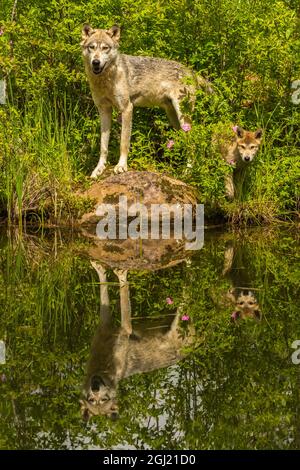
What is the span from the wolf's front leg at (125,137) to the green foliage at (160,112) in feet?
1.63

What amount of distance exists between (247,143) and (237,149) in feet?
0.86

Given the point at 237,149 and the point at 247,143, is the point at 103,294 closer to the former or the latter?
the point at 247,143

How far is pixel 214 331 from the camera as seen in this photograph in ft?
25.6

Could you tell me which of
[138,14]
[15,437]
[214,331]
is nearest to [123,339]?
[214,331]

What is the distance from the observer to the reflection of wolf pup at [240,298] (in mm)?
8359

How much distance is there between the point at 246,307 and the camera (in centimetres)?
865

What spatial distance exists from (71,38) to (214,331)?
7964 mm

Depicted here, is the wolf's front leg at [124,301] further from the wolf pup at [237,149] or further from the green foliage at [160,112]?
the wolf pup at [237,149]

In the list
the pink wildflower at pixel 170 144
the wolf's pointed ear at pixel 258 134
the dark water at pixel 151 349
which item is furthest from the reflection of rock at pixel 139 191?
the dark water at pixel 151 349

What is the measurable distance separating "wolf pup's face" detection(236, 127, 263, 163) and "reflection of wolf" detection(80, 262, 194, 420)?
5.39m

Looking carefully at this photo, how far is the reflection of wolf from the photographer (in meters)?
6.16

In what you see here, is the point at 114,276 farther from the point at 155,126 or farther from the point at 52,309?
the point at 155,126

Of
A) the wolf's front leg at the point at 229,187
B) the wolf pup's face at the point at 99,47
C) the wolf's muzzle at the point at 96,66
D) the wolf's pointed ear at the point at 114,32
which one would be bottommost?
the wolf's front leg at the point at 229,187

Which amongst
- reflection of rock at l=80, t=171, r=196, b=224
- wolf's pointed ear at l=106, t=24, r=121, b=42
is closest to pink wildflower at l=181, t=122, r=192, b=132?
reflection of rock at l=80, t=171, r=196, b=224
